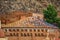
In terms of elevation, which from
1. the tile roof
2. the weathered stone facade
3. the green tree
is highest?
the weathered stone facade

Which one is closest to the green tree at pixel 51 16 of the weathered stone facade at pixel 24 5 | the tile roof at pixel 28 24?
the tile roof at pixel 28 24

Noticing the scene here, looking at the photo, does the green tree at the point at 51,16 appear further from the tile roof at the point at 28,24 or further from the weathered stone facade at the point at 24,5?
the weathered stone facade at the point at 24,5

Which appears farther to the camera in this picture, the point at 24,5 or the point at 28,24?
the point at 24,5

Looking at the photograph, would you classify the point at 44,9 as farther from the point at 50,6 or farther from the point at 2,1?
the point at 2,1

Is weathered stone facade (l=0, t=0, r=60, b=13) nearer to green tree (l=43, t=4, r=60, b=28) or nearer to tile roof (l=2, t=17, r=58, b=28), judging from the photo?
green tree (l=43, t=4, r=60, b=28)

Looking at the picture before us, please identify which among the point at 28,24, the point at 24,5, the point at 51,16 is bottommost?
the point at 28,24

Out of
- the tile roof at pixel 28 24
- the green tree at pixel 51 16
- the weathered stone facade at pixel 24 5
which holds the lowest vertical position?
the tile roof at pixel 28 24

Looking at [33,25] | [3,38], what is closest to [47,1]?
[33,25]

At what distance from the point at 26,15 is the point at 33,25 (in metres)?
0.32

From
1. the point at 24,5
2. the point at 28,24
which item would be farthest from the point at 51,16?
the point at 24,5

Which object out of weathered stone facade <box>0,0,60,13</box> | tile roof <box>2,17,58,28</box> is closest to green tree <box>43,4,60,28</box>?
tile roof <box>2,17,58,28</box>

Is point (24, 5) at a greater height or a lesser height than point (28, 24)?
greater

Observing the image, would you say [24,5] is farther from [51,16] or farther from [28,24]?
[51,16]

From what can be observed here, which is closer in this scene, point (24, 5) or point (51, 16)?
point (51, 16)
